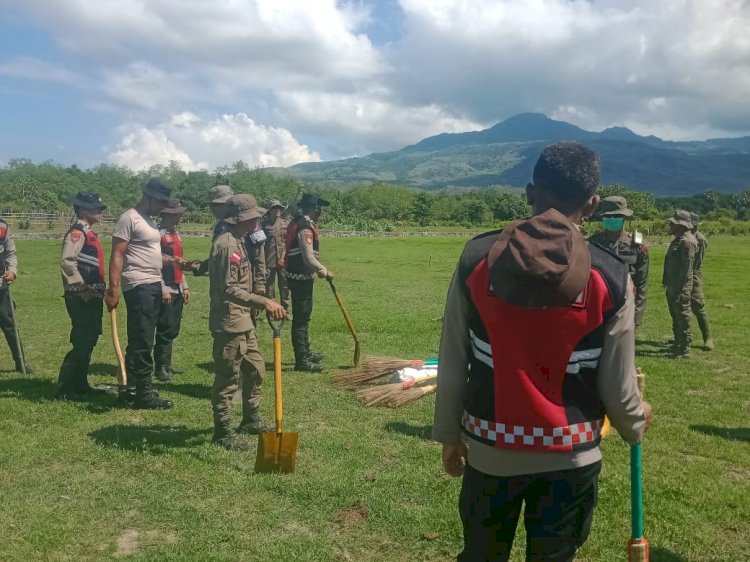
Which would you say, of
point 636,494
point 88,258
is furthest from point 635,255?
point 88,258

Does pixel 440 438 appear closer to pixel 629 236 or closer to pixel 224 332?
pixel 224 332

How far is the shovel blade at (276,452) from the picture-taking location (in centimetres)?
531

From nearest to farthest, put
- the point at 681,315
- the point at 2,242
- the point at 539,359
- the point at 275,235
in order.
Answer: the point at 539,359 < the point at 2,242 < the point at 681,315 < the point at 275,235

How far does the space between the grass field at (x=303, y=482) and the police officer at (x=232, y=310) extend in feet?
1.19

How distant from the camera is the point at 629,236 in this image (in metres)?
7.99

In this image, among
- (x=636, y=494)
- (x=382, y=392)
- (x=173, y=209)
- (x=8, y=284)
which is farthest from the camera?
(x=8, y=284)

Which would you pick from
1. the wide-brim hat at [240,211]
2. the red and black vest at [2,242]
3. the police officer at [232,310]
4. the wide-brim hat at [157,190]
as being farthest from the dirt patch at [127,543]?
the red and black vest at [2,242]

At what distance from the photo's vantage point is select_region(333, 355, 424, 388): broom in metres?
8.32

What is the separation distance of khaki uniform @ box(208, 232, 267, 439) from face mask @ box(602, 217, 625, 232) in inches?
172

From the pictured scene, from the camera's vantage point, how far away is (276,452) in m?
5.34

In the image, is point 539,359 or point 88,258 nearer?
point 539,359

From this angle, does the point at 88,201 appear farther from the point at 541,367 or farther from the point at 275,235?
the point at 541,367

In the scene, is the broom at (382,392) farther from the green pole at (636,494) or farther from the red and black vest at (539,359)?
the red and black vest at (539,359)

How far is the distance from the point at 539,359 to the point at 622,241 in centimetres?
610
